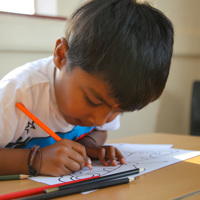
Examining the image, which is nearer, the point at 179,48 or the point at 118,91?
the point at 118,91

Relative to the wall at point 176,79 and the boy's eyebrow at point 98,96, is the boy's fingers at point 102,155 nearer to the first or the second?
the boy's eyebrow at point 98,96

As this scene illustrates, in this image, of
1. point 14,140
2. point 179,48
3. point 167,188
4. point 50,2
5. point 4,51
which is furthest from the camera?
point 179,48

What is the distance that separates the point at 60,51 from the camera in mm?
571

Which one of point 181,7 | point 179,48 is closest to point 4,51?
point 179,48

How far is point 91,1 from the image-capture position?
0.55m

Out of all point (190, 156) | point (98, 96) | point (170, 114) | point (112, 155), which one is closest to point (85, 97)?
point (98, 96)

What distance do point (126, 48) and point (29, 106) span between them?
0.24 metres

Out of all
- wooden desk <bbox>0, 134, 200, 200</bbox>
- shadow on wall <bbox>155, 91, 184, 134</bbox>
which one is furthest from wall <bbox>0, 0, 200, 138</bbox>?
wooden desk <bbox>0, 134, 200, 200</bbox>

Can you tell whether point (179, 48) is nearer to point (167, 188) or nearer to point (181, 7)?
point (181, 7)

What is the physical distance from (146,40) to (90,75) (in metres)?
0.10

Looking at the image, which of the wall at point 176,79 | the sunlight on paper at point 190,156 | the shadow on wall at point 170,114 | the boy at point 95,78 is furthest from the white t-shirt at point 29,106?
the shadow on wall at point 170,114

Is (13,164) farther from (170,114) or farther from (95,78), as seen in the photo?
(170,114)

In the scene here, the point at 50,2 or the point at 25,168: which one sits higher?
the point at 50,2

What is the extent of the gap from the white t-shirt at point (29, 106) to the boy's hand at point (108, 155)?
0.10 m
